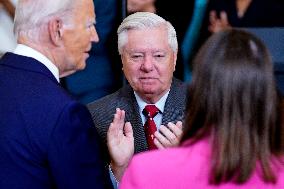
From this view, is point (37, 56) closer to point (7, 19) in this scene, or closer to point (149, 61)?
point (149, 61)

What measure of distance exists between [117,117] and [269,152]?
0.64 meters

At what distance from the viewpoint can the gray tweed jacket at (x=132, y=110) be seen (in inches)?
80.4

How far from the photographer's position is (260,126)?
3.86 feet

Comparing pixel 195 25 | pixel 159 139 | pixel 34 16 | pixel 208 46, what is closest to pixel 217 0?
pixel 195 25

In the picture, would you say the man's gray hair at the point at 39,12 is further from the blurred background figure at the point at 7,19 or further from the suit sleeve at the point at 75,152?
the blurred background figure at the point at 7,19

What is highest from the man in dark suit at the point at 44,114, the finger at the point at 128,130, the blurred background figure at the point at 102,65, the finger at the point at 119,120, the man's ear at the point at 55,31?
the man's ear at the point at 55,31

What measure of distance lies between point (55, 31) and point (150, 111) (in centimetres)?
68

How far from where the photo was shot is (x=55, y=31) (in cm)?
151

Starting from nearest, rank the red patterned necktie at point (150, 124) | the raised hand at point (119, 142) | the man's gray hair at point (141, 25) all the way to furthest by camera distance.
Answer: the raised hand at point (119, 142) → the red patterned necktie at point (150, 124) → the man's gray hair at point (141, 25)

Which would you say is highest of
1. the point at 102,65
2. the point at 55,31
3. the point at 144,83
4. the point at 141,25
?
the point at 55,31

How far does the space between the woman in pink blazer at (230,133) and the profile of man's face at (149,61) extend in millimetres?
912

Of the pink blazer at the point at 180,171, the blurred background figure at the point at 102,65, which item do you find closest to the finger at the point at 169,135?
the pink blazer at the point at 180,171

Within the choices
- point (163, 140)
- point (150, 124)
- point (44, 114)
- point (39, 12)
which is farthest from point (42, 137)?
point (150, 124)

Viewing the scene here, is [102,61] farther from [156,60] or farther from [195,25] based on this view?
[156,60]
